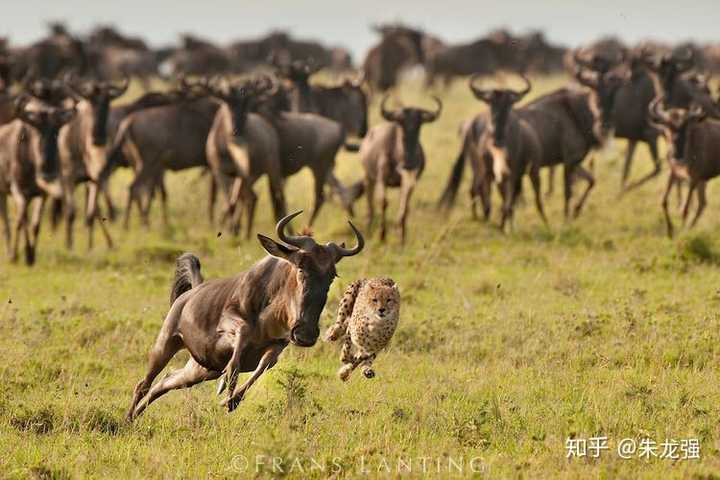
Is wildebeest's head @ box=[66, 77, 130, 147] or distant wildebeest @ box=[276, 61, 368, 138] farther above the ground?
wildebeest's head @ box=[66, 77, 130, 147]

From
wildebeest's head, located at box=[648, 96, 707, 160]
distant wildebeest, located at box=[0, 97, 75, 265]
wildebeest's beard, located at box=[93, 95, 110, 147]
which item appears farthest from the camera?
wildebeest's beard, located at box=[93, 95, 110, 147]

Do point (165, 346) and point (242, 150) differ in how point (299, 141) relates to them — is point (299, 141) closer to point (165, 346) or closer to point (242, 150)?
point (242, 150)

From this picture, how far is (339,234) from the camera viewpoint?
16812 millimetres

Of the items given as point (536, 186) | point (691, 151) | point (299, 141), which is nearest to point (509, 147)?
point (536, 186)

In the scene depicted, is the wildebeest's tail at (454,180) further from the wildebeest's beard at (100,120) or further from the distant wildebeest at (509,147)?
the wildebeest's beard at (100,120)

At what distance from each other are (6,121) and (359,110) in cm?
824

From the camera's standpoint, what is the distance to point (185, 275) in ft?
28.8

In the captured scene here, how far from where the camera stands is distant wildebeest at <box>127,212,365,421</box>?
721cm

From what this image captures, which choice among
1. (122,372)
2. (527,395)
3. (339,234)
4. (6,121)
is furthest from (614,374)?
(6,121)

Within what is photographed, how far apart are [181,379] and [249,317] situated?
2.71ft

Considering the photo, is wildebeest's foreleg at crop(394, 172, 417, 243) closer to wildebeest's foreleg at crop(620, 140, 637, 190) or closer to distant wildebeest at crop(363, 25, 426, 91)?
wildebeest's foreleg at crop(620, 140, 637, 190)

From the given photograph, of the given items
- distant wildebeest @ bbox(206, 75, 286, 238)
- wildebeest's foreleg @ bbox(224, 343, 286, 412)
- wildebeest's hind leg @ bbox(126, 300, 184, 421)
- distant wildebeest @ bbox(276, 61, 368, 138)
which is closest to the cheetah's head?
wildebeest's foreleg @ bbox(224, 343, 286, 412)

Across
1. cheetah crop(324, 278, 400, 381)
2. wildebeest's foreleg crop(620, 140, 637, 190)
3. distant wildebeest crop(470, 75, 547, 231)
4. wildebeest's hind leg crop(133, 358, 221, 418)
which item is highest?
cheetah crop(324, 278, 400, 381)

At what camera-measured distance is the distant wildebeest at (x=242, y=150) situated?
1794 centimetres
